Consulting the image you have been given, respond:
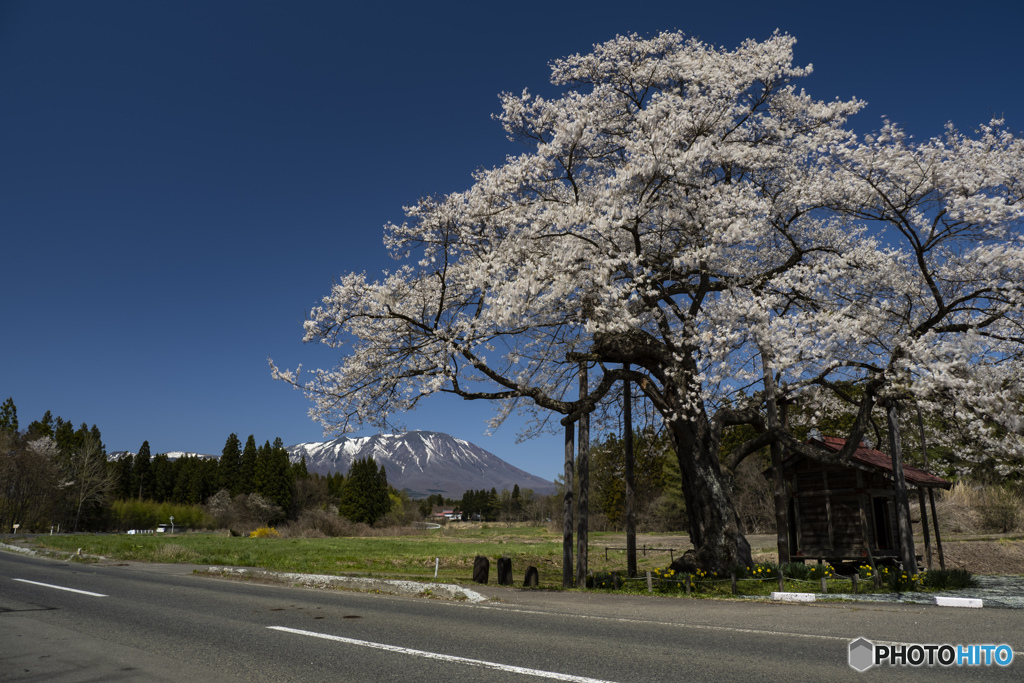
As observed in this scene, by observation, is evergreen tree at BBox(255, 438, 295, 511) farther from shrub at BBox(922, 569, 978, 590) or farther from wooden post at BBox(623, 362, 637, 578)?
shrub at BBox(922, 569, 978, 590)

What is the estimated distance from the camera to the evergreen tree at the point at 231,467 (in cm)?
8800

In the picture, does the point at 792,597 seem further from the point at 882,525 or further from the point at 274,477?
the point at 274,477

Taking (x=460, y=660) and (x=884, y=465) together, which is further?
(x=884, y=465)

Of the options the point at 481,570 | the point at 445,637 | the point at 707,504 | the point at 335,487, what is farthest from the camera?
the point at 335,487

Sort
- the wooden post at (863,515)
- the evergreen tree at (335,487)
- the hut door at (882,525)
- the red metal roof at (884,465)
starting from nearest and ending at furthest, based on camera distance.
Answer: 1. the red metal roof at (884,465)
2. the wooden post at (863,515)
3. the hut door at (882,525)
4. the evergreen tree at (335,487)

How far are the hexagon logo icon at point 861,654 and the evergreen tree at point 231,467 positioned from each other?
9314 cm

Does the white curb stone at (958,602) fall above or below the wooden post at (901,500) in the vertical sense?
below

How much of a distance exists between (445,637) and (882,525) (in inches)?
979

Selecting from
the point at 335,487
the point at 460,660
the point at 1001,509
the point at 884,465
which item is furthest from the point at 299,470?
the point at 460,660

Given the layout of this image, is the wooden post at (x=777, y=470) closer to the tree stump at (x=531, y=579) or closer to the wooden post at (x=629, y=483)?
the wooden post at (x=629, y=483)

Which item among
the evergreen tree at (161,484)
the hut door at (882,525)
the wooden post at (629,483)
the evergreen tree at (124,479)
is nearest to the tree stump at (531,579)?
the wooden post at (629,483)

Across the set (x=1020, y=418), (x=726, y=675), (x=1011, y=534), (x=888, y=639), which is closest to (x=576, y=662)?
(x=726, y=675)

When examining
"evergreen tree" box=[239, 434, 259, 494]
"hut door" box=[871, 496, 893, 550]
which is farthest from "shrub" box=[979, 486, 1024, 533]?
"evergreen tree" box=[239, 434, 259, 494]

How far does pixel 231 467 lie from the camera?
295 ft
